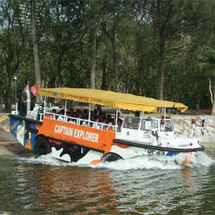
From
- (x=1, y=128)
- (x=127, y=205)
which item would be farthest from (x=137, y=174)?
(x=1, y=128)

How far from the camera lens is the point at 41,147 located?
18.2 metres

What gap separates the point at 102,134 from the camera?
16.6 metres

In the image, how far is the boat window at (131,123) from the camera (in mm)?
16797

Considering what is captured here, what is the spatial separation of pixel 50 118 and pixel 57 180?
4850mm

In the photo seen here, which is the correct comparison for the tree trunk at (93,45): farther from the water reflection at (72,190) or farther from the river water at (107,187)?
the water reflection at (72,190)

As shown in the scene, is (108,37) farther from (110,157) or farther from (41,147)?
(110,157)

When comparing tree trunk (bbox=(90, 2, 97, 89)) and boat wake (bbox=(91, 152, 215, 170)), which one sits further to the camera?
tree trunk (bbox=(90, 2, 97, 89))

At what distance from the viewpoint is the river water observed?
10.5m

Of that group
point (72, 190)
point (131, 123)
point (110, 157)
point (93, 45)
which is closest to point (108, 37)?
point (93, 45)

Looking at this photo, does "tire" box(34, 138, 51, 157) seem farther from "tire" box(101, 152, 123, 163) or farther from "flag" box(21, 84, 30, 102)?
"tire" box(101, 152, 123, 163)

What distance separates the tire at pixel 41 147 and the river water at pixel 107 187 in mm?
339

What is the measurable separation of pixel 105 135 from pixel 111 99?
1418mm

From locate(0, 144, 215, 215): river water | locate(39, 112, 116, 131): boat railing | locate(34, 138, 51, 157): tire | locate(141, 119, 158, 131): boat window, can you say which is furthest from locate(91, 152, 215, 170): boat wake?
locate(34, 138, 51, 157): tire

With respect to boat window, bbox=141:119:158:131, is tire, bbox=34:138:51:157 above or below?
below
